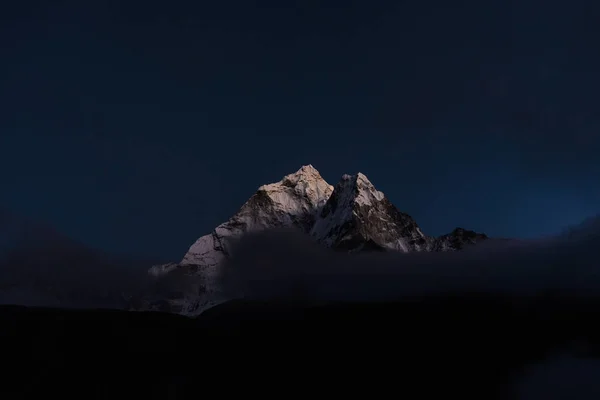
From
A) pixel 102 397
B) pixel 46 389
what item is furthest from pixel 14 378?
pixel 102 397

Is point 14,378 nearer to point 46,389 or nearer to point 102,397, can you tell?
point 46,389

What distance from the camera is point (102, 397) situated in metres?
198

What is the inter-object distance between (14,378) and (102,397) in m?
25.9

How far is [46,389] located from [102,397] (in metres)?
16.2

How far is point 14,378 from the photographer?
194 meters

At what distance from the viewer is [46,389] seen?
7618 inches

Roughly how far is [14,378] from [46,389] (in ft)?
33.0
